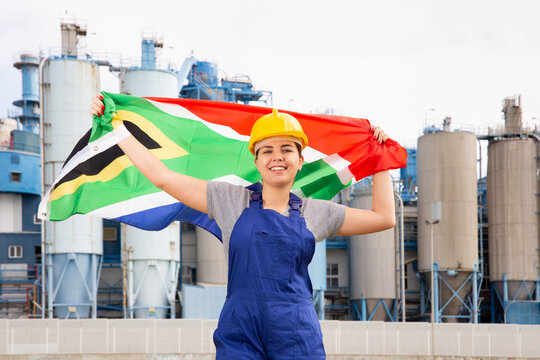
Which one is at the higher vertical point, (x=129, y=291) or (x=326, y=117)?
(x=326, y=117)

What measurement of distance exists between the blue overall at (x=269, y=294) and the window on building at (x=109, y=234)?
4704 cm

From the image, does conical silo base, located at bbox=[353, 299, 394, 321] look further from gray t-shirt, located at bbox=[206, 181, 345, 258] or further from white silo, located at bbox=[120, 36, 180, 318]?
gray t-shirt, located at bbox=[206, 181, 345, 258]

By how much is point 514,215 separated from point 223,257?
1950 centimetres

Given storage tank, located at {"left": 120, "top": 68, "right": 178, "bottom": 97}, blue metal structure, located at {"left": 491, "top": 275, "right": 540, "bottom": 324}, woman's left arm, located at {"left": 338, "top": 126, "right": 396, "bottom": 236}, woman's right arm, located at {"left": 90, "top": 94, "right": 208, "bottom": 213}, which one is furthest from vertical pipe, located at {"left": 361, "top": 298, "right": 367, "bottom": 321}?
woman's right arm, located at {"left": 90, "top": 94, "right": 208, "bottom": 213}

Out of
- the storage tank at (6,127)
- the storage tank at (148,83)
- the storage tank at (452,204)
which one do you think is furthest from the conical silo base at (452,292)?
the storage tank at (6,127)

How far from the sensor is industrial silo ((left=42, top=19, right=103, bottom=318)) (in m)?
42.2

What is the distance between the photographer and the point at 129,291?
43.1 meters

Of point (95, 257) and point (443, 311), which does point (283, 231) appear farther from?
point (443, 311)

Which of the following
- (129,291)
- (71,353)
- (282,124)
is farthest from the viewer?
(129,291)

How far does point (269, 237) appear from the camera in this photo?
5031mm

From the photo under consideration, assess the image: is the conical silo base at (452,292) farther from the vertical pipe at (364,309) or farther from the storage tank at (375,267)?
the vertical pipe at (364,309)

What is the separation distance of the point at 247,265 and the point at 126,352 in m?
22.6

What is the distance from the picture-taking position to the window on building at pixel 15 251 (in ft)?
182

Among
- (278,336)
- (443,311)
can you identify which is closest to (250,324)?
(278,336)
